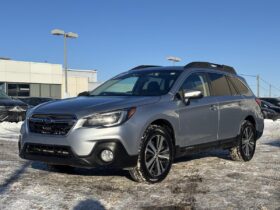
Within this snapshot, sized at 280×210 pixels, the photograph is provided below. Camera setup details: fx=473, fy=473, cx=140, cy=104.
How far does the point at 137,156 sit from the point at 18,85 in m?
39.5

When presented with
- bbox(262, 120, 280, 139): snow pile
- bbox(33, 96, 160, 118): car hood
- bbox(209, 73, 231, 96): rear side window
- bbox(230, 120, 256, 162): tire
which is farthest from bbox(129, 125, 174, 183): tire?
bbox(262, 120, 280, 139): snow pile

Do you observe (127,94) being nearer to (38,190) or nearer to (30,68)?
(38,190)

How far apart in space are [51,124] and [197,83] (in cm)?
262

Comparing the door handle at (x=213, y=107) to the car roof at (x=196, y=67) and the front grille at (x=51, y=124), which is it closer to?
the car roof at (x=196, y=67)

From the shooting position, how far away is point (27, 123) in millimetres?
6457

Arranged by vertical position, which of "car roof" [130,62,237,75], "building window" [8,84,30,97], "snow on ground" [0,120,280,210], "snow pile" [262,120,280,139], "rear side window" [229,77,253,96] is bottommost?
"snow pile" [262,120,280,139]

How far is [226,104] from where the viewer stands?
809cm

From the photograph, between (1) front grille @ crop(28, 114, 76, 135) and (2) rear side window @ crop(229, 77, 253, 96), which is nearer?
(1) front grille @ crop(28, 114, 76, 135)

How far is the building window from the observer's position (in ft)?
142

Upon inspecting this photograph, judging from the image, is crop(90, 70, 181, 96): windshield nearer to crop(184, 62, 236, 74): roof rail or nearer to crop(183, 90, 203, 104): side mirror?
crop(183, 90, 203, 104): side mirror

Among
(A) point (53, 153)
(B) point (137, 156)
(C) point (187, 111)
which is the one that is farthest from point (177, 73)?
(A) point (53, 153)

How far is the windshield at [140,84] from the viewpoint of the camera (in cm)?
700

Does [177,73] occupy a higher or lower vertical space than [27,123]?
higher

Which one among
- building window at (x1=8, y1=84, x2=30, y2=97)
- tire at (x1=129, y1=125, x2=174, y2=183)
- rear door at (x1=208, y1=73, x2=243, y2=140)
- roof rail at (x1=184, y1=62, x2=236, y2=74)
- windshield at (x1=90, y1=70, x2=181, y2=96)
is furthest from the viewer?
building window at (x1=8, y1=84, x2=30, y2=97)
